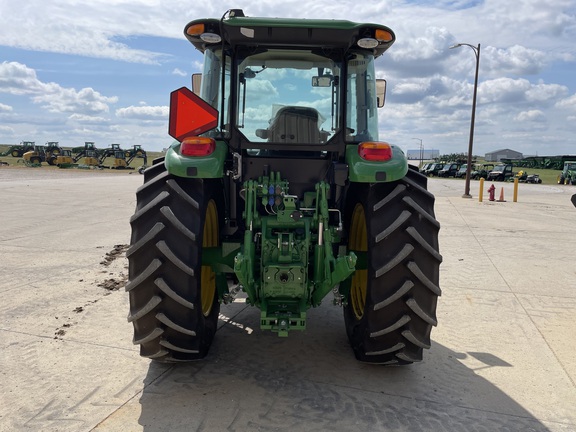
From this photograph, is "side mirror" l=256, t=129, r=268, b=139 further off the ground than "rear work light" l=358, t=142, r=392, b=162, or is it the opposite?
"side mirror" l=256, t=129, r=268, b=139

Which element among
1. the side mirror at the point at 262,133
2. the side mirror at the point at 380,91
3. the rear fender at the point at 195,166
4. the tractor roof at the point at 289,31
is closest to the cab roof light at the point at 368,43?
the tractor roof at the point at 289,31

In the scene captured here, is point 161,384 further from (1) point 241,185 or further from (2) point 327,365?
(1) point 241,185

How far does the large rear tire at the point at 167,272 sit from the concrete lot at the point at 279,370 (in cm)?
39

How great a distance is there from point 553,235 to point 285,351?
9290mm

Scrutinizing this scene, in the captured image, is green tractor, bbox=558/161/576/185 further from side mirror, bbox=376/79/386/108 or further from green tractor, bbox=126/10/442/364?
green tractor, bbox=126/10/442/364

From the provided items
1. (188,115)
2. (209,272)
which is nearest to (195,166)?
(188,115)

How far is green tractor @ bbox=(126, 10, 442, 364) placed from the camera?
349 cm

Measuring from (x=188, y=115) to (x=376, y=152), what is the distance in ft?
4.84

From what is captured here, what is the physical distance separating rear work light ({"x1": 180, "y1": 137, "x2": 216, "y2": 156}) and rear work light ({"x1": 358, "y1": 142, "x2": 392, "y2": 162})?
1.17 meters

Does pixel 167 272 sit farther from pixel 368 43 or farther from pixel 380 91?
pixel 380 91

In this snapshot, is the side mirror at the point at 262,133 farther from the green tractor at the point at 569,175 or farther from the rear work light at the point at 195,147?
the green tractor at the point at 569,175

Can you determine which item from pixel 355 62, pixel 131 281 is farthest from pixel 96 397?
pixel 355 62

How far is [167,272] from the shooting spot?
11.2 feet

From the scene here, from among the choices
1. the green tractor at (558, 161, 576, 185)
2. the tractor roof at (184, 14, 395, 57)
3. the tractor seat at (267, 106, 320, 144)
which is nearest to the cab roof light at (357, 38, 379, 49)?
the tractor roof at (184, 14, 395, 57)
